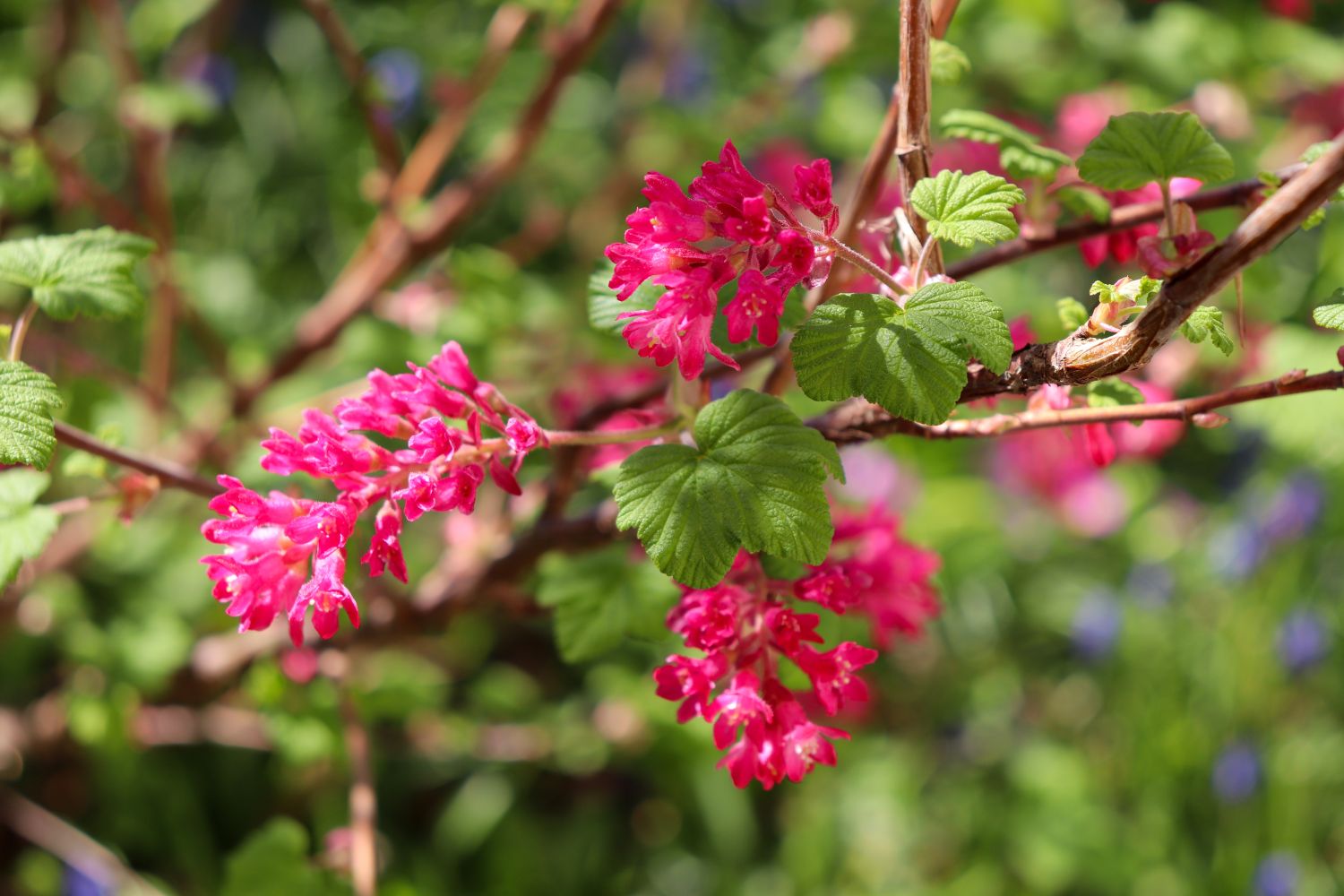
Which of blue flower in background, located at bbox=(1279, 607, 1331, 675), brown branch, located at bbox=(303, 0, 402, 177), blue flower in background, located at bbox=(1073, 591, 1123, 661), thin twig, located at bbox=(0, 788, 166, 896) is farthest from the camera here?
blue flower in background, located at bbox=(1073, 591, 1123, 661)

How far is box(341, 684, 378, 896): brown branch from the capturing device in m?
0.98

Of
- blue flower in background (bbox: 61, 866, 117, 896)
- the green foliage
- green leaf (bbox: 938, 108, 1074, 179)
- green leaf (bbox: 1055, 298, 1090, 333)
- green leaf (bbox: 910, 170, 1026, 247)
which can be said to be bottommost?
blue flower in background (bbox: 61, 866, 117, 896)

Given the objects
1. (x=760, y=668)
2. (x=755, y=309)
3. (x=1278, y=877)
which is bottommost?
(x=1278, y=877)

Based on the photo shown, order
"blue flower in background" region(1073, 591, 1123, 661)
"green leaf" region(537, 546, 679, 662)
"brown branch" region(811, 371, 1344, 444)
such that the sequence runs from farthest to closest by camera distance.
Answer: "blue flower in background" region(1073, 591, 1123, 661), "green leaf" region(537, 546, 679, 662), "brown branch" region(811, 371, 1344, 444)

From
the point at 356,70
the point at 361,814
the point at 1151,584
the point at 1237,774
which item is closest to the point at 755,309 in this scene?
the point at 361,814

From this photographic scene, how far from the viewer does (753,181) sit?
569 millimetres

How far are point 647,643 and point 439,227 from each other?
22.8 inches

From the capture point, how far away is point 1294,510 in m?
2.01

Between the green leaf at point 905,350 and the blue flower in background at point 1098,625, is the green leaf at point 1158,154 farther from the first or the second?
the blue flower in background at point 1098,625

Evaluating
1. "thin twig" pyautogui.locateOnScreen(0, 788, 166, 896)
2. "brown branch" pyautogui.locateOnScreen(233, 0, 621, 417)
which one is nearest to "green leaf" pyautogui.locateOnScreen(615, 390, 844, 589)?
"brown branch" pyautogui.locateOnScreen(233, 0, 621, 417)

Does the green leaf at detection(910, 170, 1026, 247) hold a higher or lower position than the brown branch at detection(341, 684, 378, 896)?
higher

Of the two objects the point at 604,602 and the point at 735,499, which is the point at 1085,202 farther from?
the point at 604,602

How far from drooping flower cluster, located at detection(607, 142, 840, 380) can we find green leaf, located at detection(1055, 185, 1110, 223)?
245 mm

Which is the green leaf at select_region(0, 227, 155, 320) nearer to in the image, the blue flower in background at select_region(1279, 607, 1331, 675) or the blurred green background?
the blurred green background
